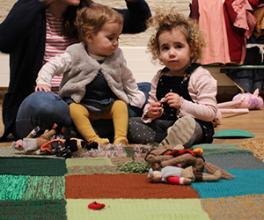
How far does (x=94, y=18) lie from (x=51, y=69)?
8.5 inches

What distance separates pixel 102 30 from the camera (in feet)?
6.02

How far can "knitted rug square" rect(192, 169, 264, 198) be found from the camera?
1.14 metres

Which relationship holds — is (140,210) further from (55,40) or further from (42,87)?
(55,40)

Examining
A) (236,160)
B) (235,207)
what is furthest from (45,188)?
(236,160)

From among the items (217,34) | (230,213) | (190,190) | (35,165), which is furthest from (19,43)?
(217,34)

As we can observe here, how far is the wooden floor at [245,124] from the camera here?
1899 millimetres

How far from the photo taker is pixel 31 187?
118 centimetres

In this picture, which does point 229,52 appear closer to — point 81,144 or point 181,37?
point 181,37

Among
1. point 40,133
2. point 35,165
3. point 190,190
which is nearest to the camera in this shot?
point 190,190

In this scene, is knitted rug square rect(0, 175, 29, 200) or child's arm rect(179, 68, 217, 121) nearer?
knitted rug square rect(0, 175, 29, 200)

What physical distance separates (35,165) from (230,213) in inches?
22.4

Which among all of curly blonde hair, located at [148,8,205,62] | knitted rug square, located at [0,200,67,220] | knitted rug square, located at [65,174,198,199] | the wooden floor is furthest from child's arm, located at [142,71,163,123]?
knitted rug square, located at [0,200,67,220]

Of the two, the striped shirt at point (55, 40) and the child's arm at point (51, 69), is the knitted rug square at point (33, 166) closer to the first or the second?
the child's arm at point (51, 69)

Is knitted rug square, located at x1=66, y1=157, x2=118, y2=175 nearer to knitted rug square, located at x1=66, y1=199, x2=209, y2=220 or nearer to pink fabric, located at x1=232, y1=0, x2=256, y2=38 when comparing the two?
knitted rug square, located at x1=66, y1=199, x2=209, y2=220
